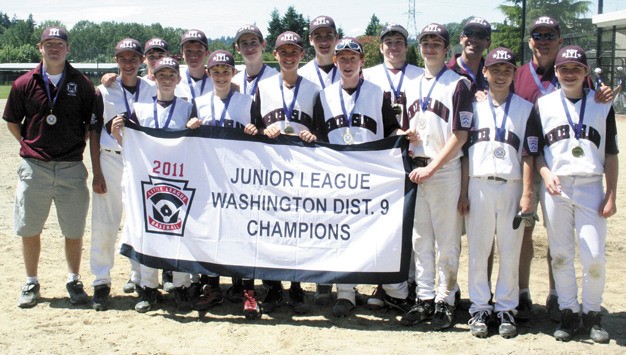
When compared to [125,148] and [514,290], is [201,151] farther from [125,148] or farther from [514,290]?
[514,290]

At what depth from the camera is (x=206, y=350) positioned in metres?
5.60

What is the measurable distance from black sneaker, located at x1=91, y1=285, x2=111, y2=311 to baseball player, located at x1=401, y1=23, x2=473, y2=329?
3013 millimetres

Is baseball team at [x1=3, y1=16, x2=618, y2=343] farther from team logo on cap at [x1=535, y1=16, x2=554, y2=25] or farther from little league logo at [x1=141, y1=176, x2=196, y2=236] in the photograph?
little league logo at [x1=141, y1=176, x2=196, y2=236]

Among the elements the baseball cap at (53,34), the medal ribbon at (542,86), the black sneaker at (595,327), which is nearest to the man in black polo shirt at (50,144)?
the baseball cap at (53,34)

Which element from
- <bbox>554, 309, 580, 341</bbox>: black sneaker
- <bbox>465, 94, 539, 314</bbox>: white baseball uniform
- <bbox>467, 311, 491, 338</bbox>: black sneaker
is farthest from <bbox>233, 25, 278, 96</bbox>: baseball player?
<bbox>554, 309, 580, 341</bbox>: black sneaker

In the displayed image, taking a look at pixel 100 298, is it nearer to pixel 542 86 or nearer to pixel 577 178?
pixel 577 178

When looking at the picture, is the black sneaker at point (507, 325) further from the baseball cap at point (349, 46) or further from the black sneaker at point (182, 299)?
the black sneaker at point (182, 299)

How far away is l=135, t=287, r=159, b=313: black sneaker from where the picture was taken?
6.58 m

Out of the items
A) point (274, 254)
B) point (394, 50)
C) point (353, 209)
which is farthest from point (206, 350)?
point (394, 50)

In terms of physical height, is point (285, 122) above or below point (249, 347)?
above

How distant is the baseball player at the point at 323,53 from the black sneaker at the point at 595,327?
11.0 feet

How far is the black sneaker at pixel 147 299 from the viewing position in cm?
658

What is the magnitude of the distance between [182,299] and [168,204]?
975 millimetres

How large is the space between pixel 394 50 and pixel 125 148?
2.86m
